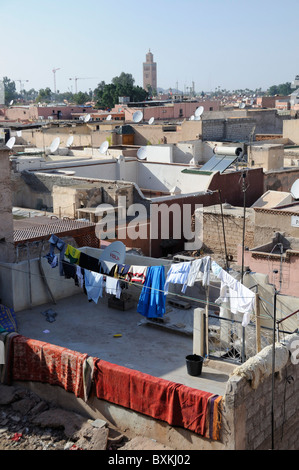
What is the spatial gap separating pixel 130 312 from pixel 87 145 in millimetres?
26058

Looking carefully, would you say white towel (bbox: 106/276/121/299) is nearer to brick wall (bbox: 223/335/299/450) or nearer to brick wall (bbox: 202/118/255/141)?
brick wall (bbox: 223/335/299/450)

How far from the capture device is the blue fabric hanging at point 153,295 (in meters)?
11.0

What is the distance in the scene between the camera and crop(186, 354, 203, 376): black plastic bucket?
373 inches

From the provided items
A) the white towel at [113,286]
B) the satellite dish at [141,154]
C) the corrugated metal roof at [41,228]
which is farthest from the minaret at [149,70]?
the white towel at [113,286]

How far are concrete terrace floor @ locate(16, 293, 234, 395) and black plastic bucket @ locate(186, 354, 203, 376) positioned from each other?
87mm

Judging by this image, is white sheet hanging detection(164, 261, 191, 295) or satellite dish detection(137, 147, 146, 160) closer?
white sheet hanging detection(164, 261, 191, 295)

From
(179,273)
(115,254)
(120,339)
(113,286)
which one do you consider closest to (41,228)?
(115,254)

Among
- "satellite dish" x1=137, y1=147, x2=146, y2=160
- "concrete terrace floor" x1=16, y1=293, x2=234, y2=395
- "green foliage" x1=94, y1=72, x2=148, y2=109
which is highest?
"green foliage" x1=94, y1=72, x2=148, y2=109

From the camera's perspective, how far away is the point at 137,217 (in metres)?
21.9

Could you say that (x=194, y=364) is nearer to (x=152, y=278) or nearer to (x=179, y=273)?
(x=179, y=273)

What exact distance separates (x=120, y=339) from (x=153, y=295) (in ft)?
3.29

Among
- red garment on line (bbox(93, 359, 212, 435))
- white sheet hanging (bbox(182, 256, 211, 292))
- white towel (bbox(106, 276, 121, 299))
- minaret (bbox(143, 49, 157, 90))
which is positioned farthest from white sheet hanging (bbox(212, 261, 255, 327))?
minaret (bbox(143, 49, 157, 90))

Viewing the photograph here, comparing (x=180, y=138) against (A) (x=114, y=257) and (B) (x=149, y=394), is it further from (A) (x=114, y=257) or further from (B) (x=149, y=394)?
(B) (x=149, y=394)
